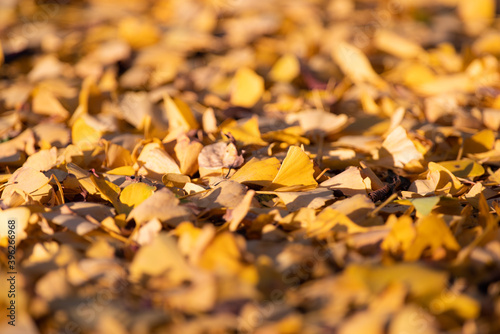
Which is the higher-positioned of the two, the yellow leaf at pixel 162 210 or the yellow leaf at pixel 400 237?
the yellow leaf at pixel 400 237

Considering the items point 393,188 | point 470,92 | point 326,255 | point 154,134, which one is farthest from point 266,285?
point 470,92

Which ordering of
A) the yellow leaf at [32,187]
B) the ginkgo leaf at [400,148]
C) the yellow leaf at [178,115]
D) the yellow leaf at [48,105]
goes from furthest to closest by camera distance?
1. the yellow leaf at [48,105]
2. the yellow leaf at [178,115]
3. the ginkgo leaf at [400,148]
4. the yellow leaf at [32,187]

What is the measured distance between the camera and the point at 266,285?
471mm

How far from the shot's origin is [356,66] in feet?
3.99

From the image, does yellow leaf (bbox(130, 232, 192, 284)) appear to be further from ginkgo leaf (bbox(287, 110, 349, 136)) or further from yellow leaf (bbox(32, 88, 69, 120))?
yellow leaf (bbox(32, 88, 69, 120))

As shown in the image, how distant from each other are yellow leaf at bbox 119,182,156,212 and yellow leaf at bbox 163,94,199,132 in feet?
0.83

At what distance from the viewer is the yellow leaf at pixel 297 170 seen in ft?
2.23

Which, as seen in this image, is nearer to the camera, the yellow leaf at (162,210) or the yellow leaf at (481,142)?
the yellow leaf at (162,210)

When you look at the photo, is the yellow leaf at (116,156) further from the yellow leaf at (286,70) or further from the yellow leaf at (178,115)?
the yellow leaf at (286,70)

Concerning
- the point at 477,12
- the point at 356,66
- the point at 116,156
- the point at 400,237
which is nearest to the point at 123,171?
the point at 116,156

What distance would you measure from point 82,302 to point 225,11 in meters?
1.28

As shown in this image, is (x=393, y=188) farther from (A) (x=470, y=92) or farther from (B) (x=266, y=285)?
(A) (x=470, y=92)

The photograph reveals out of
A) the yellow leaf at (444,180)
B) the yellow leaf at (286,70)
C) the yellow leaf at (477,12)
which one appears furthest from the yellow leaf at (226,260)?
the yellow leaf at (477,12)

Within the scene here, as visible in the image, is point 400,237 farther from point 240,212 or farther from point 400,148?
point 400,148
